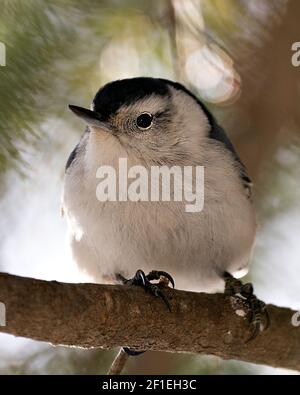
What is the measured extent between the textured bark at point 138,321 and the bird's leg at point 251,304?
0.07ft

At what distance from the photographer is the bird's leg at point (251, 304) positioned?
1854 millimetres

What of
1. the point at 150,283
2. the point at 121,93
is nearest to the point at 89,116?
the point at 121,93

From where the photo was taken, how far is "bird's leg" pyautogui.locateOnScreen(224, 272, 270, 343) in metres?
1.85

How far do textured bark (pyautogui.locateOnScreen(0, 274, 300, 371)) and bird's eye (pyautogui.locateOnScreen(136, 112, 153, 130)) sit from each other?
0.53m

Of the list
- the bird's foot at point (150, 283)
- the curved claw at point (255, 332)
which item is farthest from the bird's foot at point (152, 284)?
the curved claw at point (255, 332)

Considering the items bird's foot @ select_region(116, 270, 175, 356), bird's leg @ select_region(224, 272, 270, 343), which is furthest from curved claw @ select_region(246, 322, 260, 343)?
bird's foot @ select_region(116, 270, 175, 356)

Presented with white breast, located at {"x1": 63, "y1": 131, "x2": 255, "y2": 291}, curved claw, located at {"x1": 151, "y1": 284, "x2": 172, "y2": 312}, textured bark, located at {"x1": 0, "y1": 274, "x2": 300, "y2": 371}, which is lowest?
textured bark, located at {"x1": 0, "y1": 274, "x2": 300, "y2": 371}

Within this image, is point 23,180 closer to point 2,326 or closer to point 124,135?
point 2,326

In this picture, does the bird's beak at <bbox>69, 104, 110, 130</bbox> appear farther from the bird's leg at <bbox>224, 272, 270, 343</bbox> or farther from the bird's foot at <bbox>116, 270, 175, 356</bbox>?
the bird's leg at <bbox>224, 272, 270, 343</bbox>

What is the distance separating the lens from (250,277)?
86.4 inches

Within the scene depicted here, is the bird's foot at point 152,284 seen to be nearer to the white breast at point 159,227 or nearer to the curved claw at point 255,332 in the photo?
the white breast at point 159,227

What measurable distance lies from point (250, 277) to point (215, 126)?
1.61 feet

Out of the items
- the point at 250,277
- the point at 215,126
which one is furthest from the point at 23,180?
the point at 250,277

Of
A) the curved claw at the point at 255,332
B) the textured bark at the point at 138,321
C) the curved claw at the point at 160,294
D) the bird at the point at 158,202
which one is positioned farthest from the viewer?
the bird at the point at 158,202
